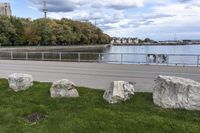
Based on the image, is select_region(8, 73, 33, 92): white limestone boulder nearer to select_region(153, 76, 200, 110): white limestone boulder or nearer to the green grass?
the green grass

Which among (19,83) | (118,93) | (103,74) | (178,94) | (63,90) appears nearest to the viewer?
(178,94)

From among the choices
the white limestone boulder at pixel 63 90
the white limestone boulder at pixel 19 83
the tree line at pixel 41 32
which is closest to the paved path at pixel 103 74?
the white limestone boulder at pixel 19 83

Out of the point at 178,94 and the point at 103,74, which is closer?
the point at 178,94

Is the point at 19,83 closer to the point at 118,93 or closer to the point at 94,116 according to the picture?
the point at 118,93

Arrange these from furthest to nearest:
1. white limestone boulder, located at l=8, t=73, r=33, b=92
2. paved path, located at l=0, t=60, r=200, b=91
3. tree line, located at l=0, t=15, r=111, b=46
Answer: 1. tree line, located at l=0, t=15, r=111, b=46
2. paved path, located at l=0, t=60, r=200, b=91
3. white limestone boulder, located at l=8, t=73, r=33, b=92

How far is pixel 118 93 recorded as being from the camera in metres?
10.7

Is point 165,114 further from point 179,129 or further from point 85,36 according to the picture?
point 85,36

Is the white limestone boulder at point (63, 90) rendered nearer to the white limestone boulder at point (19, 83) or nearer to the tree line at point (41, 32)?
the white limestone boulder at point (19, 83)

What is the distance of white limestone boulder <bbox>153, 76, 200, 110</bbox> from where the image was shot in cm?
971

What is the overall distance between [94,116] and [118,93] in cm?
152

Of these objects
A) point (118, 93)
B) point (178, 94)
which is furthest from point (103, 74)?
point (178, 94)

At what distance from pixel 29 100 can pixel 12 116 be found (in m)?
1.71

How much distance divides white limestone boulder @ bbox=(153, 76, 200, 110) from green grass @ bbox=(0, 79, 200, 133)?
246mm

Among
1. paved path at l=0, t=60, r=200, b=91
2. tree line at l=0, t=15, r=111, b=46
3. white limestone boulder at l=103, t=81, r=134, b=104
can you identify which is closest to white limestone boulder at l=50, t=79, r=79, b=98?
white limestone boulder at l=103, t=81, r=134, b=104
